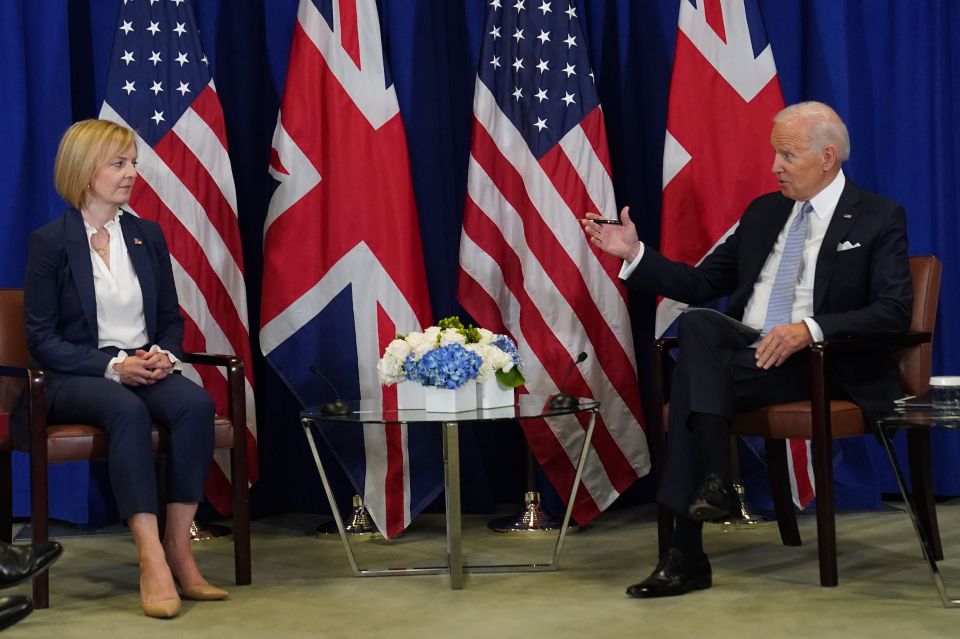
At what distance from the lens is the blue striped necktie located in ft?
12.2

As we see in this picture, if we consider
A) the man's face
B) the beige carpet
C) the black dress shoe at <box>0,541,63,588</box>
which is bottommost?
the beige carpet

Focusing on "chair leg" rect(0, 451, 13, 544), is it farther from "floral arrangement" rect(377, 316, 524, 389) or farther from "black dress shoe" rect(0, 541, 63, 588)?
"floral arrangement" rect(377, 316, 524, 389)

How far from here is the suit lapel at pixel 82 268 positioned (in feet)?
11.8

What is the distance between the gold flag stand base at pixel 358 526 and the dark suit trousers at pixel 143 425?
1.03m

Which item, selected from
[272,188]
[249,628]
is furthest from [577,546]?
[272,188]

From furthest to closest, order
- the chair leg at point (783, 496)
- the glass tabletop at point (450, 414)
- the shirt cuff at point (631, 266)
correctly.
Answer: the chair leg at point (783, 496) < the shirt cuff at point (631, 266) < the glass tabletop at point (450, 414)

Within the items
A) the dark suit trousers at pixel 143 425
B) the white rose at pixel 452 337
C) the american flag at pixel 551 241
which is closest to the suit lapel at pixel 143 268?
the dark suit trousers at pixel 143 425

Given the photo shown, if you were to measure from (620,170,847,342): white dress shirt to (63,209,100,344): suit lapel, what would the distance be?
6.45 feet

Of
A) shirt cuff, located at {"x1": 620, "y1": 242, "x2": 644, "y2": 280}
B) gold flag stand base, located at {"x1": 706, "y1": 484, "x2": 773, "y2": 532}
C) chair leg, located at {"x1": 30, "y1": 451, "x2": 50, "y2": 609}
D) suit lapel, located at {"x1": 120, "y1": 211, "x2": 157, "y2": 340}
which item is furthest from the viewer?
gold flag stand base, located at {"x1": 706, "y1": 484, "x2": 773, "y2": 532}

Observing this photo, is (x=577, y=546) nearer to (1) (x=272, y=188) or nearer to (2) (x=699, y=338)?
(2) (x=699, y=338)

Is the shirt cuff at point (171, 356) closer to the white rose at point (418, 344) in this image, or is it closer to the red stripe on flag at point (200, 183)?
the white rose at point (418, 344)

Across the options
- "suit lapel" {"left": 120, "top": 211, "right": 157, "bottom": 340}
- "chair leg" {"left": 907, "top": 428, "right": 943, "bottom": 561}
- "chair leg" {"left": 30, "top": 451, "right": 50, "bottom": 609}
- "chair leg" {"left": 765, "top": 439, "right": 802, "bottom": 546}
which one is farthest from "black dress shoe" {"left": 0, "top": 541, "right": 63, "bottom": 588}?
"chair leg" {"left": 907, "top": 428, "right": 943, "bottom": 561}

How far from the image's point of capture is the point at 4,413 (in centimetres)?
348

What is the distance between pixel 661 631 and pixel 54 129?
9.79ft
